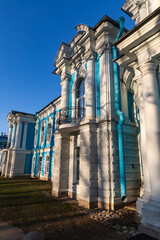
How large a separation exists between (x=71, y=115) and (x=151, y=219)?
6.49 metres

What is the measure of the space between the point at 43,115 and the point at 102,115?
508 inches

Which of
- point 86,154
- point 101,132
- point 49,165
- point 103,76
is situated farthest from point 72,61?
point 49,165

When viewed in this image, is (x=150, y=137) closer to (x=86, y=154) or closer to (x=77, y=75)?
(x=86, y=154)

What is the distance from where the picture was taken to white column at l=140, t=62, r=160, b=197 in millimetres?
3754

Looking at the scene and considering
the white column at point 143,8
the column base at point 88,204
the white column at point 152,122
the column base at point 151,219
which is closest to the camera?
the column base at point 151,219

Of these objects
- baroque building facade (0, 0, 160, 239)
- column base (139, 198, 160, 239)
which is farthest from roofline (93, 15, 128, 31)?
column base (139, 198, 160, 239)

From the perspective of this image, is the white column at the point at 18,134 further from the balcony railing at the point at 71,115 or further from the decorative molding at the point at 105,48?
the decorative molding at the point at 105,48

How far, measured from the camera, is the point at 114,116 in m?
6.79

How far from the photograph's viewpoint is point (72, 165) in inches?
328

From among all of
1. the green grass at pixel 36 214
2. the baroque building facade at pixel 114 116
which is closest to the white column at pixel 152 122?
the baroque building facade at pixel 114 116

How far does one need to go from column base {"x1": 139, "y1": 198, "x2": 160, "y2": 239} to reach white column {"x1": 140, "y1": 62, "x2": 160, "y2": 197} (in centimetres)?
24

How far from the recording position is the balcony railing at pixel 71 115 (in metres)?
8.35

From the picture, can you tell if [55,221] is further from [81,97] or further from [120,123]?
[81,97]

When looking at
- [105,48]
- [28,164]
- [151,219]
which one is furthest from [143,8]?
[28,164]
